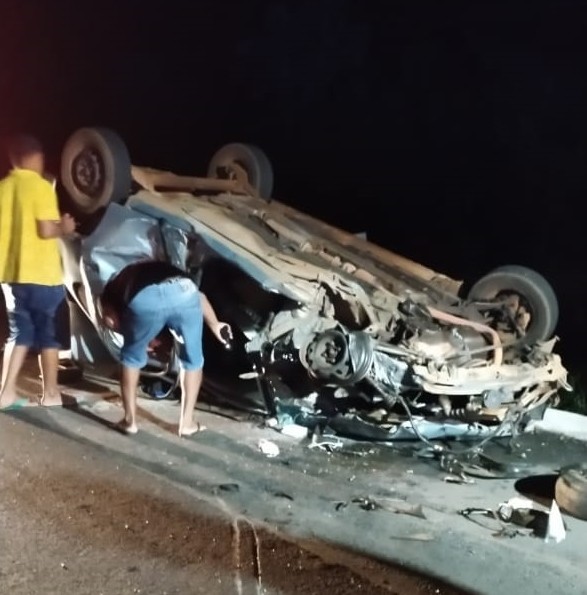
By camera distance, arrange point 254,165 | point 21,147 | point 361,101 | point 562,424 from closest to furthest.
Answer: point 21,147
point 562,424
point 254,165
point 361,101

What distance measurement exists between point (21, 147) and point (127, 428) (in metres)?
2.06

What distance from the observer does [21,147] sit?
22.7ft

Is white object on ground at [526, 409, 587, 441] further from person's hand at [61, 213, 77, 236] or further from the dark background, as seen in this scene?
the dark background

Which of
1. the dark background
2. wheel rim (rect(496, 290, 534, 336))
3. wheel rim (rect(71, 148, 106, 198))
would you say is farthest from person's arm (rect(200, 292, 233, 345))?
the dark background

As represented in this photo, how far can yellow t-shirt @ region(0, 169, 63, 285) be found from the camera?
6.94m

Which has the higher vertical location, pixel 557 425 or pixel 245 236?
pixel 245 236

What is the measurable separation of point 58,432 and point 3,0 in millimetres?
14744

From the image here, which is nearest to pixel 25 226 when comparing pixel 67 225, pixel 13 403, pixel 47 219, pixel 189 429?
pixel 47 219

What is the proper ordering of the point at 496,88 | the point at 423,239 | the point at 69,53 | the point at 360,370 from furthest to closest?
1. the point at 69,53
2. the point at 496,88
3. the point at 423,239
4. the point at 360,370

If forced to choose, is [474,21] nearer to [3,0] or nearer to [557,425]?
[3,0]

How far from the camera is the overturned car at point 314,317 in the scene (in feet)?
21.2

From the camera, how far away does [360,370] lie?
6254 mm

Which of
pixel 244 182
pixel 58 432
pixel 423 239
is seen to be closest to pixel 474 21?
pixel 423 239

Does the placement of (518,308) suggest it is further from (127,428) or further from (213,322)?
(127,428)
